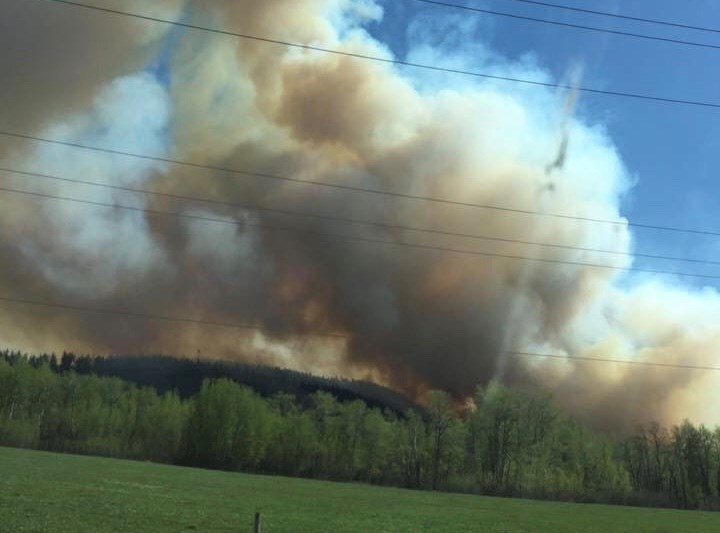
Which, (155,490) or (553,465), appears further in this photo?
(553,465)

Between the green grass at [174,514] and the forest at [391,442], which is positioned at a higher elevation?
the forest at [391,442]

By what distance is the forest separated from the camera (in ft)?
560

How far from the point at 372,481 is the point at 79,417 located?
289ft

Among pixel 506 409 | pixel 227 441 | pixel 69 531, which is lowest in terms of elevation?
pixel 69 531

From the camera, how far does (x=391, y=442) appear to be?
186625mm

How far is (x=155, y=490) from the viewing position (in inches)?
2314

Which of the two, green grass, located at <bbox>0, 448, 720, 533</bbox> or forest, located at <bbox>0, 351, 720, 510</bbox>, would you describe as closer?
green grass, located at <bbox>0, 448, 720, 533</bbox>

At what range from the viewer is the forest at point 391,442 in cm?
17062

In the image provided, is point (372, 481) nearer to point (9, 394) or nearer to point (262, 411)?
point (262, 411)

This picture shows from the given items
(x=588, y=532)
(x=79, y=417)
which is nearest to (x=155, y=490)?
(x=588, y=532)

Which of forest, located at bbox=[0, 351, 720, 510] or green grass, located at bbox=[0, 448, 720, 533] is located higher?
forest, located at bbox=[0, 351, 720, 510]

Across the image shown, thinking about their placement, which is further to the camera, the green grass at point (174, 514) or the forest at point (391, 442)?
the forest at point (391, 442)

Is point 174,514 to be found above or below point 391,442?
below

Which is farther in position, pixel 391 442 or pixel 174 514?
pixel 391 442
